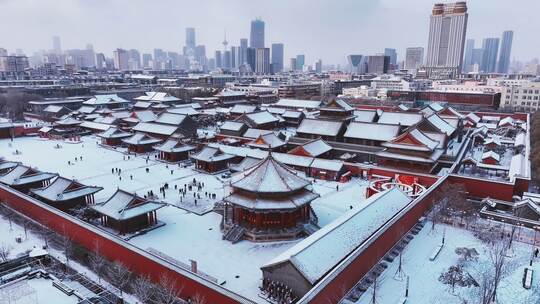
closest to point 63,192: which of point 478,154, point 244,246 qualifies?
point 244,246

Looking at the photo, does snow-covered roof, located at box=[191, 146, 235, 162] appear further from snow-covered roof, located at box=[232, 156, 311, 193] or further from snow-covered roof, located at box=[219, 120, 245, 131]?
snow-covered roof, located at box=[232, 156, 311, 193]

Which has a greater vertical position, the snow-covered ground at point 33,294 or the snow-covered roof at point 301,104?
the snow-covered roof at point 301,104

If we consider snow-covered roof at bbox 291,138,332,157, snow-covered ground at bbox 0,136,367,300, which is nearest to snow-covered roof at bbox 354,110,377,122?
snow-covered roof at bbox 291,138,332,157

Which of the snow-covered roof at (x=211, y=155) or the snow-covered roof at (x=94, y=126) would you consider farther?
the snow-covered roof at (x=94, y=126)

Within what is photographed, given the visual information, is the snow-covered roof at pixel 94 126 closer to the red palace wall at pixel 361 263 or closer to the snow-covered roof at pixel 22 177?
the snow-covered roof at pixel 22 177

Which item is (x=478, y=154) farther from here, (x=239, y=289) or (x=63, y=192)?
(x=63, y=192)

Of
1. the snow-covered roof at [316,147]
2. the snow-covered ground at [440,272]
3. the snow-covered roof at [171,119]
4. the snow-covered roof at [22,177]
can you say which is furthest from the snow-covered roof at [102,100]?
the snow-covered ground at [440,272]

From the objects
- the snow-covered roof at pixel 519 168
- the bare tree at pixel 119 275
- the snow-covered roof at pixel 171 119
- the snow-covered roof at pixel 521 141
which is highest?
the snow-covered roof at pixel 171 119
